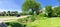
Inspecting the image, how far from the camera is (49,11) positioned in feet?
157

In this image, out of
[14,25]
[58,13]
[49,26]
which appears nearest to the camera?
[14,25]

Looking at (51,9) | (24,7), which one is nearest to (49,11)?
(51,9)

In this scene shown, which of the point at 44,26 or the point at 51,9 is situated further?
the point at 51,9

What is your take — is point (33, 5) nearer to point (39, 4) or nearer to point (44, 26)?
point (39, 4)

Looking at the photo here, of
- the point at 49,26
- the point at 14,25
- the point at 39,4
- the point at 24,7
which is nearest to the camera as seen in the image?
the point at 14,25

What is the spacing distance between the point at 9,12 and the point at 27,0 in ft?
34.7

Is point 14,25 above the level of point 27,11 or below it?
above

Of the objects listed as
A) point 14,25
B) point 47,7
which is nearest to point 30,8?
point 47,7

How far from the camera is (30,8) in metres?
67.5

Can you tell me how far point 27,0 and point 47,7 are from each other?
60.9ft

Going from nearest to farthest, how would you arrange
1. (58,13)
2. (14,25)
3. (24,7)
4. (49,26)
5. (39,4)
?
1. (14,25)
2. (49,26)
3. (58,13)
4. (24,7)
5. (39,4)

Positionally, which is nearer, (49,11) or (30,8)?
(49,11)

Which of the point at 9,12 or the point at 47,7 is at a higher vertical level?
the point at 47,7

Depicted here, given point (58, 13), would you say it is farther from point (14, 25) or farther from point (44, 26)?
point (14, 25)
